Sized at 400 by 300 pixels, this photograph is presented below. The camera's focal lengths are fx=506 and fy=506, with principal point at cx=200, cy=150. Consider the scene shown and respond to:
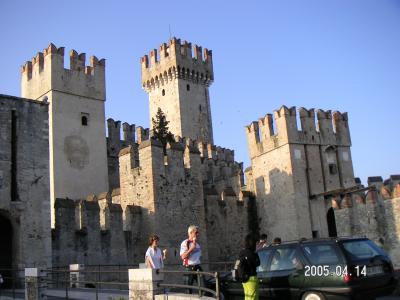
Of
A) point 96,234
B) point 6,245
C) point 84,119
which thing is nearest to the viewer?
point 6,245

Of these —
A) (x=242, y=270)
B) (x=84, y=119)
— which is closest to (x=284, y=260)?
(x=242, y=270)

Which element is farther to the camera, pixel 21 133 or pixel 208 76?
pixel 208 76

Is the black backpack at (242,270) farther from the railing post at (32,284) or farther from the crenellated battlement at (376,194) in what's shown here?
the crenellated battlement at (376,194)

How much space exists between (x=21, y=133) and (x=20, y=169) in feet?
4.76

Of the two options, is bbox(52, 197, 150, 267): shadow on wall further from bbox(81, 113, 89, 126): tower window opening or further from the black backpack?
the black backpack

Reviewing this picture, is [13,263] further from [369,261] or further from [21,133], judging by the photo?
[369,261]

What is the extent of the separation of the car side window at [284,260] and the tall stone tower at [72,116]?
71.4 ft

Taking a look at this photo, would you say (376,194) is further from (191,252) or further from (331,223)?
(191,252)

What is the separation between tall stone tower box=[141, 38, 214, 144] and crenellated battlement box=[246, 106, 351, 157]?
23.0 metres

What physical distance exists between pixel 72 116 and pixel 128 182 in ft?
30.7

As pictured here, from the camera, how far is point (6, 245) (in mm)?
19906

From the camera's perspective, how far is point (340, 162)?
98.1 feet

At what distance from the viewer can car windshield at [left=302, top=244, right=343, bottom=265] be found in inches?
393

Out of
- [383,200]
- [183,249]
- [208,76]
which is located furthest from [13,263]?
[208,76]
